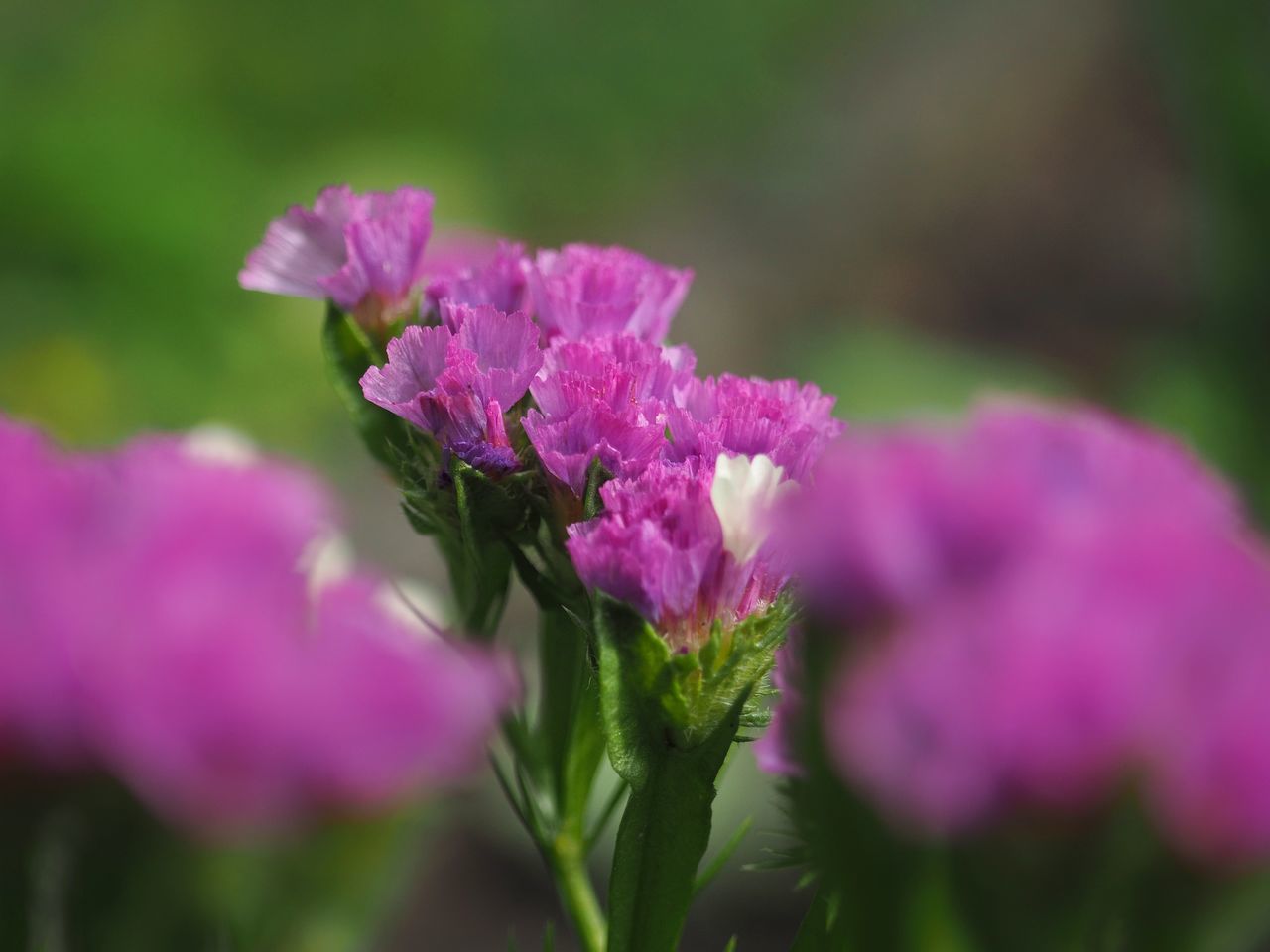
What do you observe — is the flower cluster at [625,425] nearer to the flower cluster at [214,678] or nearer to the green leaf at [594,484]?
the green leaf at [594,484]

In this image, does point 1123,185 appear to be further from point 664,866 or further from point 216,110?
point 664,866

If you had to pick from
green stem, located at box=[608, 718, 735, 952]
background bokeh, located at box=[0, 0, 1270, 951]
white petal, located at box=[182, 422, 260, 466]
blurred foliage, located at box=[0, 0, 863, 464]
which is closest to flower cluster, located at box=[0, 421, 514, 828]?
white petal, located at box=[182, 422, 260, 466]

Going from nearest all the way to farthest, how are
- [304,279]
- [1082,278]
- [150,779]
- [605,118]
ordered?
[150,779] → [304,279] → [1082,278] → [605,118]

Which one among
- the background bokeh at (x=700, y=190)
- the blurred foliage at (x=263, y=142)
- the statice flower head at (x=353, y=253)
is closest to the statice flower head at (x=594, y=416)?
the statice flower head at (x=353, y=253)

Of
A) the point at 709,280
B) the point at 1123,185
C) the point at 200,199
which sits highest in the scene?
the point at 1123,185

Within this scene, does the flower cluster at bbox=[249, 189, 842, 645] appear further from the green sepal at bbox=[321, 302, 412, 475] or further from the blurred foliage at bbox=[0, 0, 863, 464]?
the blurred foliage at bbox=[0, 0, 863, 464]

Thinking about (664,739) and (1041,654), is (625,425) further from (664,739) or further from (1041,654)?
(1041,654)

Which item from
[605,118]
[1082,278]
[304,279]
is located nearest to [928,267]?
[1082,278]
